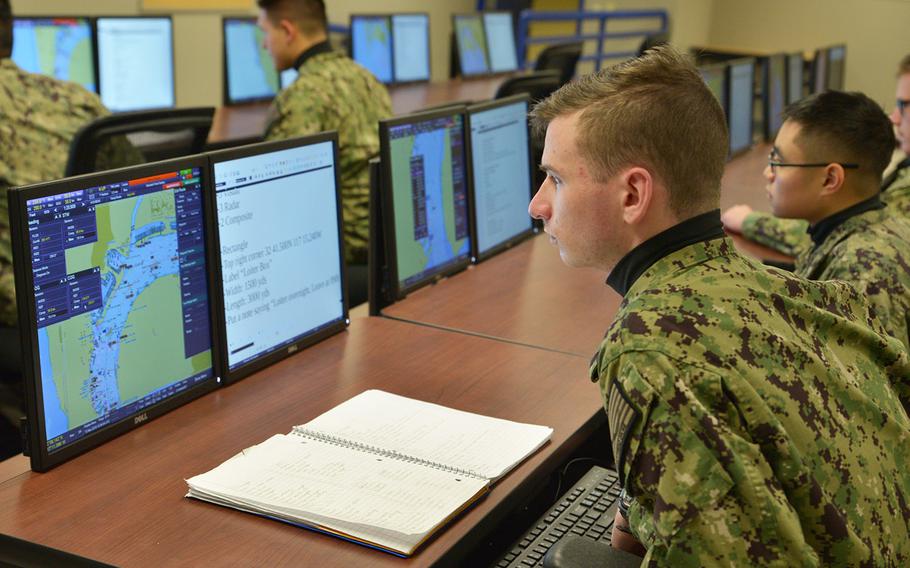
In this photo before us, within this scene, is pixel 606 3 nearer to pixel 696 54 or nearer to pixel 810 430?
pixel 696 54

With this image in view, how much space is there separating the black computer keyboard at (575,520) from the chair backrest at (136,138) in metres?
1.55

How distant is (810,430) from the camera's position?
1.12 metres

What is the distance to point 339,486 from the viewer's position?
1357mm

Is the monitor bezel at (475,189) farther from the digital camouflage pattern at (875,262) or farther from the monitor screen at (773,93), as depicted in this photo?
the monitor screen at (773,93)

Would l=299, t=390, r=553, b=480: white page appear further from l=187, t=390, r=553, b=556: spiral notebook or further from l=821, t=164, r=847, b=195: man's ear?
l=821, t=164, r=847, b=195: man's ear

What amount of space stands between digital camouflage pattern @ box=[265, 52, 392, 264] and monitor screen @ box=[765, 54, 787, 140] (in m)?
2.68

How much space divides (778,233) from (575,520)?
1662 mm

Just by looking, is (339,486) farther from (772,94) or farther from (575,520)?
(772,94)

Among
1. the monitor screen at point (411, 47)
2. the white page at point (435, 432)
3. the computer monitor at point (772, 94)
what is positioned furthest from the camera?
the monitor screen at point (411, 47)

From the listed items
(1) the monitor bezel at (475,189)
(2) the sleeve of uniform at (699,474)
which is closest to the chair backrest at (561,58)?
(1) the monitor bezel at (475,189)

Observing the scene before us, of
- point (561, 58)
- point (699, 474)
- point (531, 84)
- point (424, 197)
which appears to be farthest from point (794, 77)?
point (699, 474)

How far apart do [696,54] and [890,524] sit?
31.5 inches

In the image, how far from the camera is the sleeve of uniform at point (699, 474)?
1.02 meters

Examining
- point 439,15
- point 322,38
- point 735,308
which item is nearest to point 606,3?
point 439,15
